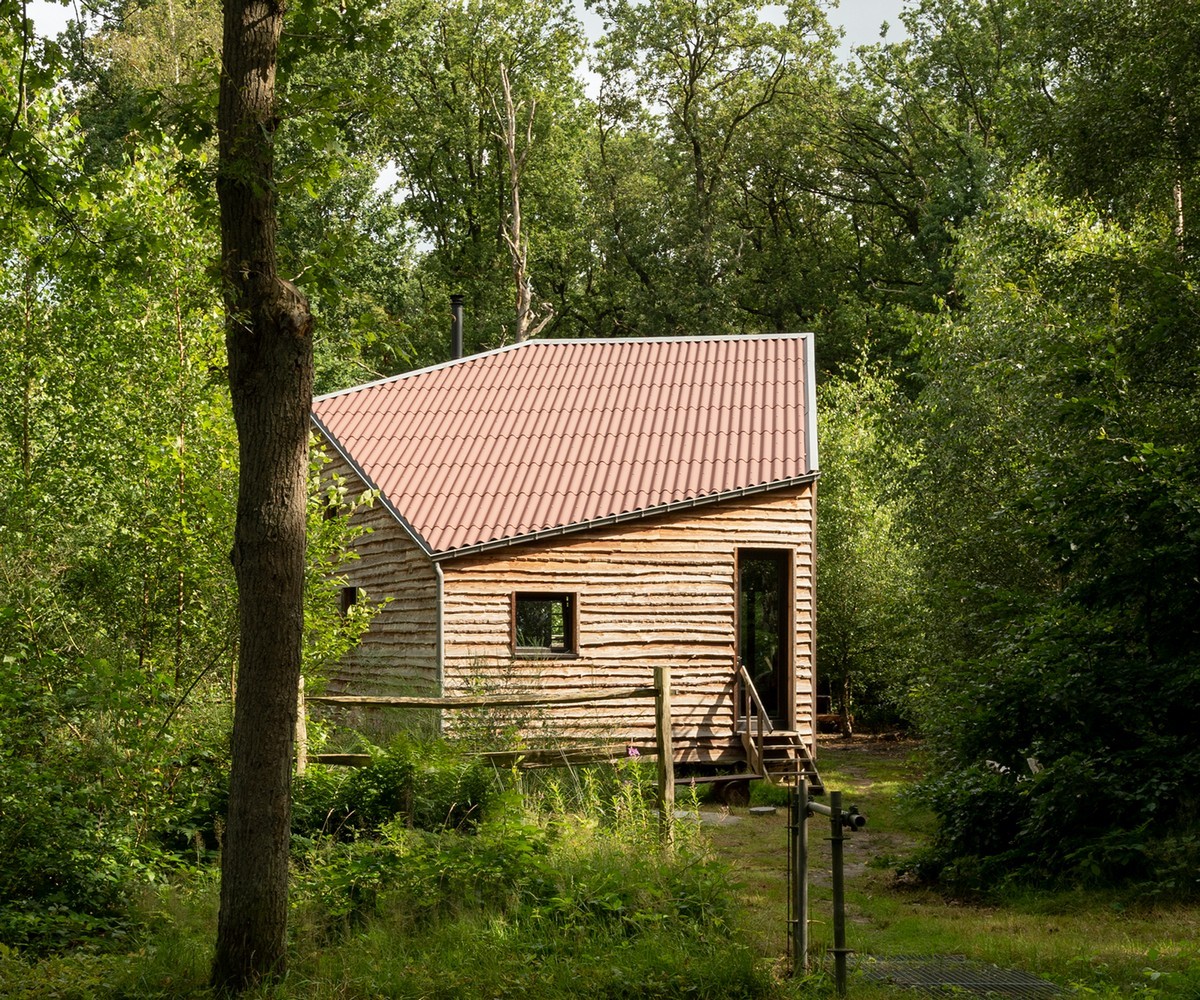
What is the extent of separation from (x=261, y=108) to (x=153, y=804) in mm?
5135

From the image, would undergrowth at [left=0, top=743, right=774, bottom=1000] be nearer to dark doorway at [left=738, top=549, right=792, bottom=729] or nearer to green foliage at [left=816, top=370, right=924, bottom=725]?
dark doorway at [left=738, top=549, right=792, bottom=729]

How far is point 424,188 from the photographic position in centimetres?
3819

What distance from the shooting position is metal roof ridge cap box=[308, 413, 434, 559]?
14922 mm

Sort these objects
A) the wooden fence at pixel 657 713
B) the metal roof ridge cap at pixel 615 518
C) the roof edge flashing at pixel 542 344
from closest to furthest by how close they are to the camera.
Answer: the wooden fence at pixel 657 713 < the metal roof ridge cap at pixel 615 518 < the roof edge flashing at pixel 542 344

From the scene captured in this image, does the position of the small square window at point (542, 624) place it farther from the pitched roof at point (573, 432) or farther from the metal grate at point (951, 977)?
the metal grate at point (951, 977)

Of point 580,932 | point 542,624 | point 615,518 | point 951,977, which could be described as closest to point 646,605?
point 615,518

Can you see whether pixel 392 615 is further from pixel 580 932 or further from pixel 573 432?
pixel 580 932

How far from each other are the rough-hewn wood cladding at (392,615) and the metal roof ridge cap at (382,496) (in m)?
0.21

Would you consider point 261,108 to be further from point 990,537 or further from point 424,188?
point 424,188

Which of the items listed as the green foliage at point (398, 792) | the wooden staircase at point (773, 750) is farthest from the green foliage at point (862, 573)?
the green foliage at point (398, 792)

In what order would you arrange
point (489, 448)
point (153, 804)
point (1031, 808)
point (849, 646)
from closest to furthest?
1. point (153, 804)
2. point (1031, 808)
3. point (489, 448)
4. point (849, 646)

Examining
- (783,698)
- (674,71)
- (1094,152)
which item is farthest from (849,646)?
(674,71)

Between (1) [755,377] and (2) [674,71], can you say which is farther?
(2) [674,71]

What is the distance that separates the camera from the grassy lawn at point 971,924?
6.45 m
